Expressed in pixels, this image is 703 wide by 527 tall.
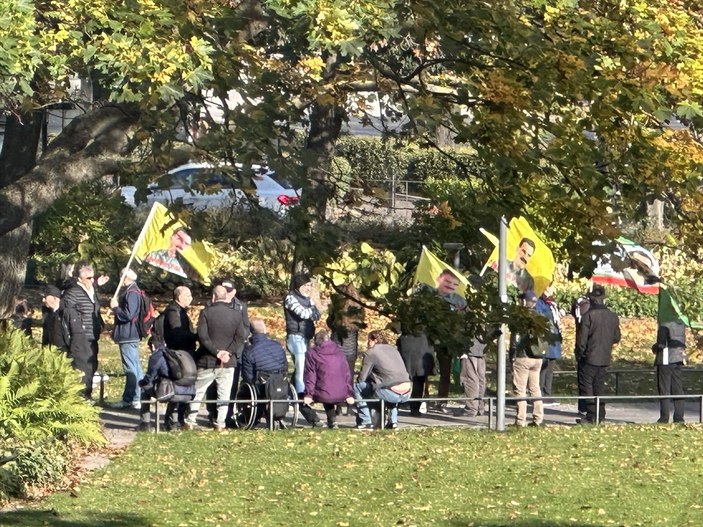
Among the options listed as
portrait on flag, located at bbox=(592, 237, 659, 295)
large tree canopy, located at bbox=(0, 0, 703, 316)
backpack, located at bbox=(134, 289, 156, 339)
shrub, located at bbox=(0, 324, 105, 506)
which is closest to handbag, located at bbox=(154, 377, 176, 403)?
backpack, located at bbox=(134, 289, 156, 339)

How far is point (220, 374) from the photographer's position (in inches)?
649

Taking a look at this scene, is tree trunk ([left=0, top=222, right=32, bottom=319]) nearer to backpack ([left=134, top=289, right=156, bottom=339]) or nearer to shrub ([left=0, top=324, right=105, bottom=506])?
backpack ([left=134, top=289, right=156, bottom=339])

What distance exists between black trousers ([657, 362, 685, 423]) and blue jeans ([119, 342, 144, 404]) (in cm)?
600

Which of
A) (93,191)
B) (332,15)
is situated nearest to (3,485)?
(332,15)

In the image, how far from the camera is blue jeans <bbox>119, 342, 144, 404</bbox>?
17812 mm

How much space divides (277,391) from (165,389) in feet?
4.28

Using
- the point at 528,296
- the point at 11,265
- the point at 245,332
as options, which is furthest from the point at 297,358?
the point at 11,265

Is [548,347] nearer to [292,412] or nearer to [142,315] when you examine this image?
[292,412]

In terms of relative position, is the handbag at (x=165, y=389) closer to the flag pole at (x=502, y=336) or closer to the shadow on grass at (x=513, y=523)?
the flag pole at (x=502, y=336)

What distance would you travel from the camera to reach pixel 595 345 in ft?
57.6

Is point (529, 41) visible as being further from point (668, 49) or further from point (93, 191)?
point (93, 191)

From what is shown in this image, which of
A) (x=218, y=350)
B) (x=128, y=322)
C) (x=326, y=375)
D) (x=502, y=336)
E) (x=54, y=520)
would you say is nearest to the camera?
(x=54, y=520)

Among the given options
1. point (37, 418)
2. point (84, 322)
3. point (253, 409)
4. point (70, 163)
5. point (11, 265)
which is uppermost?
point (70, 163)

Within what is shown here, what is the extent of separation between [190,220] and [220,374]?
8.01 metres
